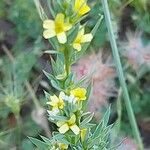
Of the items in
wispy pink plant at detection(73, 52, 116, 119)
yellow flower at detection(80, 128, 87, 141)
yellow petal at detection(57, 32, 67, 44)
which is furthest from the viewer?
wispy pink plant at detection(73, 52, 116, 119)

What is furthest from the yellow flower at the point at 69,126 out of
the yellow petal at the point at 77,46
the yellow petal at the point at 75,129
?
the yellow petal at the point at 77,46

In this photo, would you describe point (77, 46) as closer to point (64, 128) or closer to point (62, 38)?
point (62, 38)

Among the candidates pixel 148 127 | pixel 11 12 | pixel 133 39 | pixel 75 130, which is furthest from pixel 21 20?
pixel 75 130

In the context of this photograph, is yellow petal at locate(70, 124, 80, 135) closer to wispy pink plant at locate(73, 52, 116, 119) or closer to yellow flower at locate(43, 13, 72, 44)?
yellow flower at locate(43, 13, 72, 44)

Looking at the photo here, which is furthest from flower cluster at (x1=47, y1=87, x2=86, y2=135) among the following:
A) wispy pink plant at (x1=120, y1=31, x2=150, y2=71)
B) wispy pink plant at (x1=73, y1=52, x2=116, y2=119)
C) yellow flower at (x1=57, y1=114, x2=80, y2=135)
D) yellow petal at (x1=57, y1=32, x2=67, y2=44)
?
wispy pink plant at (x1=120, y1=31, x2=150, y2=71)

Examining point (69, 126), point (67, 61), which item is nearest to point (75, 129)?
point (69, 126)
